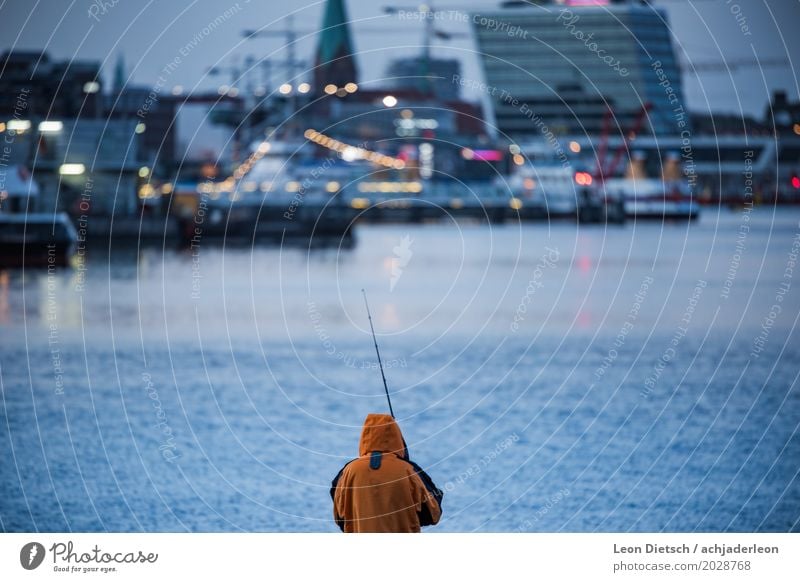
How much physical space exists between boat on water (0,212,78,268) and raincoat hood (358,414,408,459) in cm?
5030

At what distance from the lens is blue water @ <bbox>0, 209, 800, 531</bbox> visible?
53.5 feet

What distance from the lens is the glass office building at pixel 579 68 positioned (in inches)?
4082

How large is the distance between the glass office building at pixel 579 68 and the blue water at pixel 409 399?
45208mm

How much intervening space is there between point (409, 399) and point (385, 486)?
680 inches

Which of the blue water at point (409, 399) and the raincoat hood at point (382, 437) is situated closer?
the raincoat hood at point (382, 437)

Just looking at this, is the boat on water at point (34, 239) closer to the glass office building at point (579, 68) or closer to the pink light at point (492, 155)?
the glass office building at point (579, 68)

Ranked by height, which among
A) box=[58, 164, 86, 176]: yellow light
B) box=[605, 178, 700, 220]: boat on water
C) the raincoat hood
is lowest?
the raincoat hood

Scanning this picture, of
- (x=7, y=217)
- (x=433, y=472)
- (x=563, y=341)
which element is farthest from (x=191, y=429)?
(x=7, y=217)

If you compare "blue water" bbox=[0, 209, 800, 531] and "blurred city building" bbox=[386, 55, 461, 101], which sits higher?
"blurred city building" bbox=[386, 55, 461, 101]

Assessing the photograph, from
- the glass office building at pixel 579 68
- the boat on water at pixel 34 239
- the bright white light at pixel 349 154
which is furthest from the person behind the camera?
the bright white light at pixel 349 154

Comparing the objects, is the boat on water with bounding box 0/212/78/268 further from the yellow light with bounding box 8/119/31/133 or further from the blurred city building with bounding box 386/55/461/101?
the blurred city building with bounding box 386/55/461/101

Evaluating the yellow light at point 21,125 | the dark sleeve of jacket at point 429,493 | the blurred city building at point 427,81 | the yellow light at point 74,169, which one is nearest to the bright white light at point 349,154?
the blurred city building at point 427,81

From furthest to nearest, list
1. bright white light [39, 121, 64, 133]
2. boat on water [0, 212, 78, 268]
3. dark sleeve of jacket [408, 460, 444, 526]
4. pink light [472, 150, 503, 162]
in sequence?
pink light [472, 150, 503, 162] < bright white light [39, 121, 64, 133] < boat on water [0, 212, 78, 268] < dark sleeve of jacket [408, 460, 444, 526]
